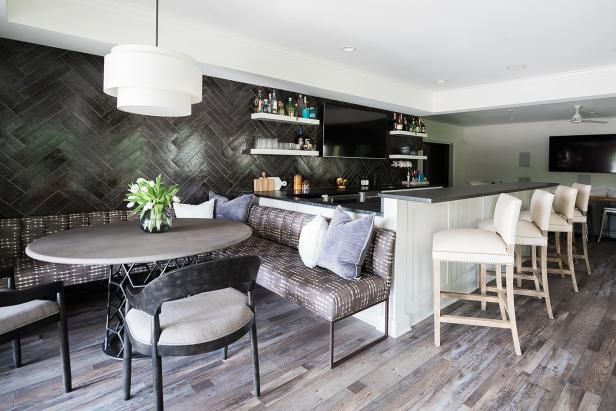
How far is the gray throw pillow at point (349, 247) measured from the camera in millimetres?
2451

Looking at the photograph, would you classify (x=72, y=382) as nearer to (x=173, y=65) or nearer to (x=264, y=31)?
(x=173, y=65)

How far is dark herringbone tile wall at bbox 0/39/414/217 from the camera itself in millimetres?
3072

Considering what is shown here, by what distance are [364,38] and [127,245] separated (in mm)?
2975

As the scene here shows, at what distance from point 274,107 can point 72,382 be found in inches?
138

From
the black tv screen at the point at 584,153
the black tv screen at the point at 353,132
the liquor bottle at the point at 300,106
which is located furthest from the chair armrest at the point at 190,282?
the black tv screen at the point at 584,153

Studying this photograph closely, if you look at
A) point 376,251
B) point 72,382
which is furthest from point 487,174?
point 72,382

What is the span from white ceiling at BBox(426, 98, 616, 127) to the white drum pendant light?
5.64m

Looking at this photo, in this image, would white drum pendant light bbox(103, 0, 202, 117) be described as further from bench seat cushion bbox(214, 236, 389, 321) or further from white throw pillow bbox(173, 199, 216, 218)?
white throw pillow bbox(173, 199, 216, 218)

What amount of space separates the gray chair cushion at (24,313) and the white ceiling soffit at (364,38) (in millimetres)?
2007

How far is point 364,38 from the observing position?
12.0 ft

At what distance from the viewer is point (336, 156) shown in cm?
543

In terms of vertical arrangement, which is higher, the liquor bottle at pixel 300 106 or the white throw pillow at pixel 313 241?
the liquor bottle at pixel 300 106

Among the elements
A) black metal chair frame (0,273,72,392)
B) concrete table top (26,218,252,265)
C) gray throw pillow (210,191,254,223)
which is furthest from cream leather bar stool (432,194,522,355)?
black metal chair frame (0,273,72,392)

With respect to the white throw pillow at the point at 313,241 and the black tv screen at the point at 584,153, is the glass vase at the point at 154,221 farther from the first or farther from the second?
the black tv screen at the point at 584,153
